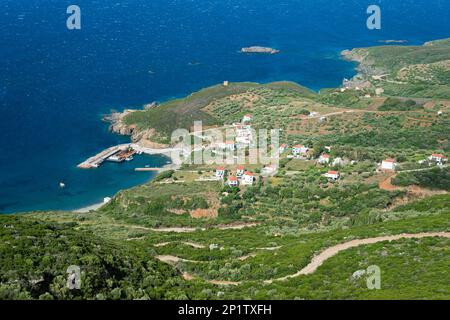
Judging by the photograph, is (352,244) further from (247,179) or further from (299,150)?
(299,150)

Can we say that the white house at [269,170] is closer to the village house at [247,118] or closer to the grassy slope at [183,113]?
the village house at [247,118]

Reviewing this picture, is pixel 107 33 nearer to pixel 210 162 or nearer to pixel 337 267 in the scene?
pixel 210 162

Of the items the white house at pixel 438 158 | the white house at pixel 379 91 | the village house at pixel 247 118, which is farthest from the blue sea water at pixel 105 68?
the white house at pixel 438 158

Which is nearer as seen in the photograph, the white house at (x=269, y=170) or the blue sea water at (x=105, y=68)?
the white house at (x=269, y=170)

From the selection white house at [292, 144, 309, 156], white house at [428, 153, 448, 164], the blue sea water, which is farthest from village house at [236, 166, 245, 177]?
white house at [428, 153, 448, 164]

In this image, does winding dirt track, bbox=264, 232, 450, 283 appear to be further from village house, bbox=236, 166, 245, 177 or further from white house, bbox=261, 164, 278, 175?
white house, bbox=261, 164, 278, 175

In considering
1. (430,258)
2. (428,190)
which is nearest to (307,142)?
(428,190)
